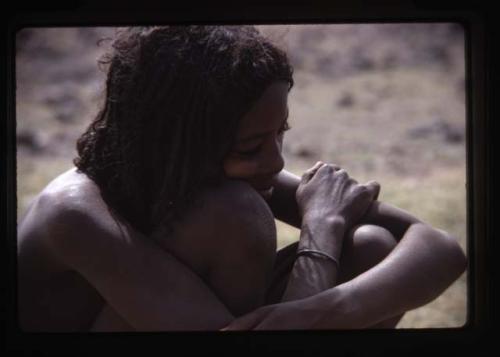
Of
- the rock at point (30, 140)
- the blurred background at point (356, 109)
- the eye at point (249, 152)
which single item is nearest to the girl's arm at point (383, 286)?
the eye at point (249, 152)

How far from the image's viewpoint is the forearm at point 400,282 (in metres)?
1.47

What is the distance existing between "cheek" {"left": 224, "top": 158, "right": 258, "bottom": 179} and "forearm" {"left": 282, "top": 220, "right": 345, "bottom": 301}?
0.54ft

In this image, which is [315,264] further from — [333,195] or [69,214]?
[69,214]

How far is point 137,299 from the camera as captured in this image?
56.5 inches

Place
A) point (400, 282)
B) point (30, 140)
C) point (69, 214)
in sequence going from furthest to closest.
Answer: point (30, 140), point (400, 282), point (69, 214)

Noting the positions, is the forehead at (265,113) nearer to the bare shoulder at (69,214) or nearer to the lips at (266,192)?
the lips at (266,192)

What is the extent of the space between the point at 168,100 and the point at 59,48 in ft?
12.6

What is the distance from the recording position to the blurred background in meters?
3.65

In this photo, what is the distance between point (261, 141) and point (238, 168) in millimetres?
65

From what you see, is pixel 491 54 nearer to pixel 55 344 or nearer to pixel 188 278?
pixel 188 278

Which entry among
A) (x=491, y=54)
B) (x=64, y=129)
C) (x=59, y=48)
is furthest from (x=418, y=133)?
(x=491, y=54)

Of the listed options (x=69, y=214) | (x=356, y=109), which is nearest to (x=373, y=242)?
(x=69, y=214)

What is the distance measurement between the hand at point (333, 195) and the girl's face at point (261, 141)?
112 mm

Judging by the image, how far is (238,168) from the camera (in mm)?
1479
